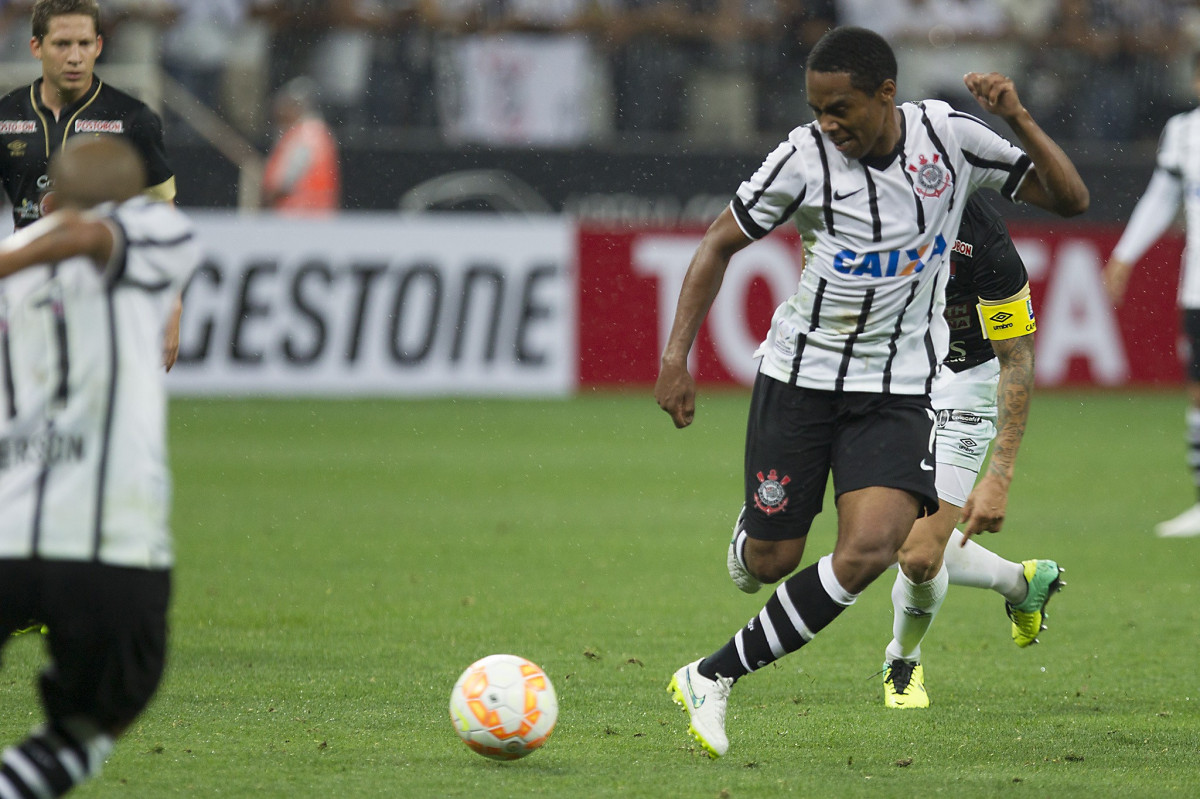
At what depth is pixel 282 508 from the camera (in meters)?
10.4

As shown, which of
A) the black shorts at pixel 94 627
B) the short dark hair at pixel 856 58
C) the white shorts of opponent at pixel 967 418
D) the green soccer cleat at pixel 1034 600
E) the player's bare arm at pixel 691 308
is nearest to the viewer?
the black shorts at pixel 94 627

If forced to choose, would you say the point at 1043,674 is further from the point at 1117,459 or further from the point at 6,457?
the point at 1117,459

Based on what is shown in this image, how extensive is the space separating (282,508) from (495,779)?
613cm

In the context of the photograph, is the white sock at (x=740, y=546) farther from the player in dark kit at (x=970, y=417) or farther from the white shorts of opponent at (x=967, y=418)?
the white shorts of opponent at (x=967, y=418)

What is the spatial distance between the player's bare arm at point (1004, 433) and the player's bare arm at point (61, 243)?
8.94 feet

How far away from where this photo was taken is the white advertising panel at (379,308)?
50.7 feet

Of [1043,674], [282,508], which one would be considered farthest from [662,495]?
[1043,674]

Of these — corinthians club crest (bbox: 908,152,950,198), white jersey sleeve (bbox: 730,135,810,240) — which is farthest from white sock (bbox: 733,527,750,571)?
corinthians club crest (bbox: 908,152,950,198)

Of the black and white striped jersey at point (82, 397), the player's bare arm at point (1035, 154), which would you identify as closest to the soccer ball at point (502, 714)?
the black and white striped jersey at point (82, 397)

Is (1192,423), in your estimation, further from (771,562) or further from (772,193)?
(772,193)

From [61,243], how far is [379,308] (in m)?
12.6

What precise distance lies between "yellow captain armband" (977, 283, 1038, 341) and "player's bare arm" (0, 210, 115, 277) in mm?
3372

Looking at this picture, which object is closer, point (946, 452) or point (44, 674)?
point (44, 674)

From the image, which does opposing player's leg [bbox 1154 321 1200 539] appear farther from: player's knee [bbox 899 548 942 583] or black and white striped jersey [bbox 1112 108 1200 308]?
player's knee [bbox 899 548 942 583]
